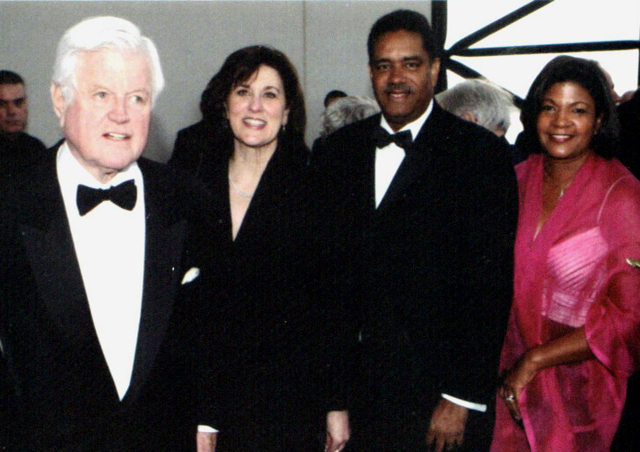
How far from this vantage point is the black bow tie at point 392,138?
7.84ft

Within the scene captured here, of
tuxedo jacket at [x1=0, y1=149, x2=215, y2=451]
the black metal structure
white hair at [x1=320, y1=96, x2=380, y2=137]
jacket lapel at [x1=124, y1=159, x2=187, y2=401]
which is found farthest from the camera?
the black metal structure

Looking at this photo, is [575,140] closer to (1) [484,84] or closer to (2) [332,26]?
(1) [484,84]

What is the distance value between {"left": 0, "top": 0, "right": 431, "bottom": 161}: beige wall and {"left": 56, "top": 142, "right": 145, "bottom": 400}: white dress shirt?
16.3ft

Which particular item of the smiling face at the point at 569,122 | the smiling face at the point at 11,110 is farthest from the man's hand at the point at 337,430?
the smiling face at the point at 11,110

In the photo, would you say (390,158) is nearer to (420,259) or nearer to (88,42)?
(420,259)

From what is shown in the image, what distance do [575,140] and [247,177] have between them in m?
1.04

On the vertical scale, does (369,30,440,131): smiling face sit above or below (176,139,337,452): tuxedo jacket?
above

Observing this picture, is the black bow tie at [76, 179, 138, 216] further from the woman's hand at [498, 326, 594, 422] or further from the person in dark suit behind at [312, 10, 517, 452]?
the woman's hand at [498, 326, 594, 422]

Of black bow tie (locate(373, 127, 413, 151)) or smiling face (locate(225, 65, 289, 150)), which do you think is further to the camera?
smiling face (locate(225, 65, 289, 150))

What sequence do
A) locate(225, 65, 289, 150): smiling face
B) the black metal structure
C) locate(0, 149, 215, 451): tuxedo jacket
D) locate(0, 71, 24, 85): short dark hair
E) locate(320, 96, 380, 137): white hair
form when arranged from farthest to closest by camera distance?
the black metal structure
locate(0, 71, 24, 85): short dark hair
locate(320, 96, 380, 137): white hair
locate(225, 65, 289, 150): smiling face
locate(0, 149, 215, 451): tuxedo jacket

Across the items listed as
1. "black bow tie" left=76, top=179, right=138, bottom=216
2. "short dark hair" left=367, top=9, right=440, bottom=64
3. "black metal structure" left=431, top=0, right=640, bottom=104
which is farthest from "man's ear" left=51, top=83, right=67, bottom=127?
"black metal structure" left=431, top=0, right=640, bottom=104

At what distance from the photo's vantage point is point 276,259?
7.66 feet

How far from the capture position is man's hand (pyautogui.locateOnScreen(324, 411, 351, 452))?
2.39 meters

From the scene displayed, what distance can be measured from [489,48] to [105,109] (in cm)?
639
